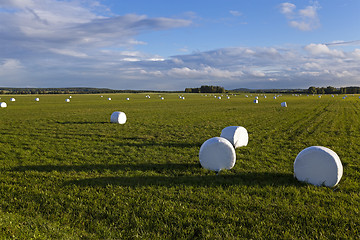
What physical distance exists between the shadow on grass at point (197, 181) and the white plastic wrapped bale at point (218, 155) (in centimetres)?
57

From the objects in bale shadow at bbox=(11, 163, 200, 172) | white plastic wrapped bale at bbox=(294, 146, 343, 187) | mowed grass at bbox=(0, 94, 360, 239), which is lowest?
mowed grass at bbox=(0, 94, 360, 239)

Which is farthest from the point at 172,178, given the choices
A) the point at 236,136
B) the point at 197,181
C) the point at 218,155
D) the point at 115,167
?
the point at 236,136

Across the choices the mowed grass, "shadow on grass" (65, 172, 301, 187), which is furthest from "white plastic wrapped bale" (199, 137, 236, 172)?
"shadow on grass" (65, 172, 301, 187)

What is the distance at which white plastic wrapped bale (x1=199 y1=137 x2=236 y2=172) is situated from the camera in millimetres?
9406

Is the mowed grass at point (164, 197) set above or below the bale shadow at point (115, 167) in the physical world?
below

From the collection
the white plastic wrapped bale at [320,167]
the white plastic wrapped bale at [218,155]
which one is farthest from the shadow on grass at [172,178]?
the white plastic wrapped bale at [320,167]

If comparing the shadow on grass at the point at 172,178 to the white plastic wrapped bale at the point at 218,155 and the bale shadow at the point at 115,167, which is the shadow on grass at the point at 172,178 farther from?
the white plastic wrapped bale at the point at 218,155

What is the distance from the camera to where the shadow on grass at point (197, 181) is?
8125 millimetres

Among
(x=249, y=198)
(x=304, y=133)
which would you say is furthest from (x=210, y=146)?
(x=304, y=133)

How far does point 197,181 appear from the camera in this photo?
8383mm

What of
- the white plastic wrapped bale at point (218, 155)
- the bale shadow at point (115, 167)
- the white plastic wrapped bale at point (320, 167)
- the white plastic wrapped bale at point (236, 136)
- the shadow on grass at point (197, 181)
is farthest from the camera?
the white plastic wrapped bale at point (236, 136)

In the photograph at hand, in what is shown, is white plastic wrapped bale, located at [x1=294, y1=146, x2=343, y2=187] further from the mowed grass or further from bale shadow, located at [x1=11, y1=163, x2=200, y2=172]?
bale shadow, located at [x1=11, y1=163, x2=200, y2=172]

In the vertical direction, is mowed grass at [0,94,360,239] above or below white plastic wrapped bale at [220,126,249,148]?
below

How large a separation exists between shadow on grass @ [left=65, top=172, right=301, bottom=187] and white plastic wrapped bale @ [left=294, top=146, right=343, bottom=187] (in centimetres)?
52
